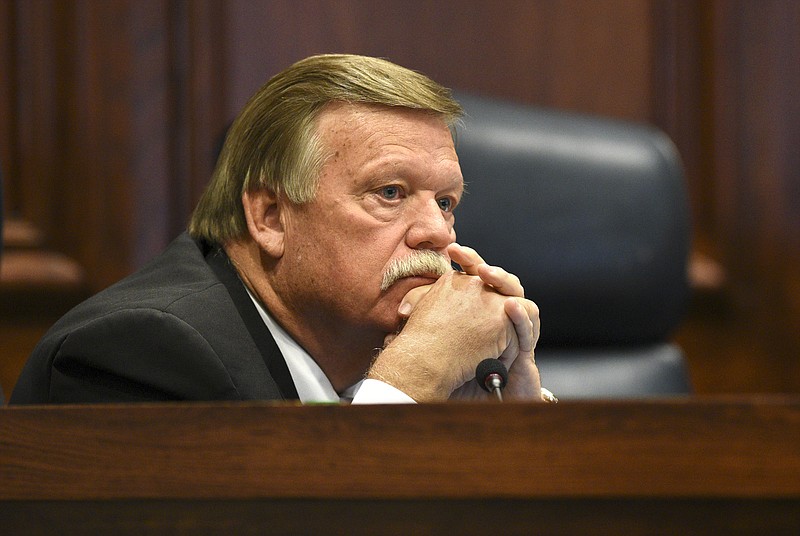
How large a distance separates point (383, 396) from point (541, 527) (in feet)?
1.43

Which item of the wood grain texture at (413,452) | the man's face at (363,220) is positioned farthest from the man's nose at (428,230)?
the wood grain texture at (413,452)

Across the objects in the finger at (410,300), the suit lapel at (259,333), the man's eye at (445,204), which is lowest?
the suit lapel at (259,333)

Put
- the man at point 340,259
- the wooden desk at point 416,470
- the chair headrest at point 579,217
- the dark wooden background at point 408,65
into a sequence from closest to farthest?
1. the wooden desk at point 416,470
2. the man at point 340,259
3. the chair headrest at point 579,217
4. the dark wooden background at point 408,65

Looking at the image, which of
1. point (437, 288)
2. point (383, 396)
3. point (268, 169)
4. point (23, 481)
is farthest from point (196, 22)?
Result: point (23, 481)

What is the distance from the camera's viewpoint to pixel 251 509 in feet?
1.92

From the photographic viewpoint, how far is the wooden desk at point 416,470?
551 mm

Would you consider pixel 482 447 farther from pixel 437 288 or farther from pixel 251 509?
pixel 437 288

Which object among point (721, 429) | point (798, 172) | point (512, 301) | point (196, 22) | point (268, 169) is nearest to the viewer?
point (721, 429)

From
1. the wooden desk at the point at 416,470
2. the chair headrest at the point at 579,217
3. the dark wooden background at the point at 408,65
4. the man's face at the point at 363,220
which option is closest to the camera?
the wooden desk at the point at 416,470

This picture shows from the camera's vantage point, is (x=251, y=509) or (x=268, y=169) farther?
(x=268, y=169)

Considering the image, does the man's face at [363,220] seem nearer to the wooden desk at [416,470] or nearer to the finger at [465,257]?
the finger at [465,257]

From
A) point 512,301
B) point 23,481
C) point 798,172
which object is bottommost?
point 798,172

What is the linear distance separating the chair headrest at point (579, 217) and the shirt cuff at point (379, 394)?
0.59 metres

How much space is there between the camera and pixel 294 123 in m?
1.22
